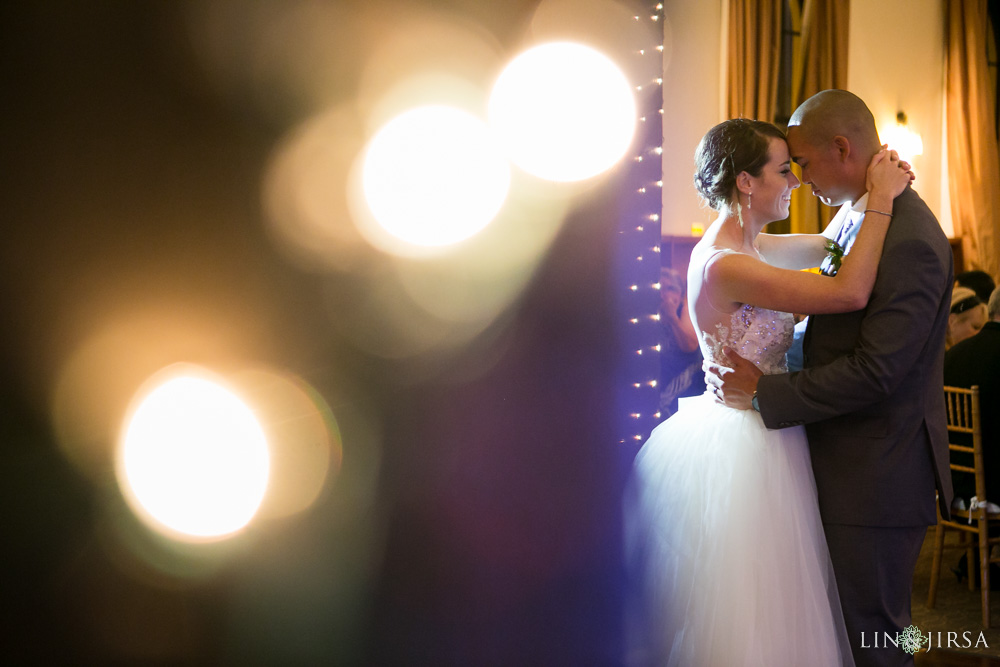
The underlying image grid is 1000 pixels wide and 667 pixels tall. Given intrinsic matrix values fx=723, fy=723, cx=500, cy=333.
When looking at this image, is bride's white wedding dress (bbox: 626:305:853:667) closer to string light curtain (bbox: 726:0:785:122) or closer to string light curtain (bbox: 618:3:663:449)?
string light curtain (bbox: 618:3:663:449)

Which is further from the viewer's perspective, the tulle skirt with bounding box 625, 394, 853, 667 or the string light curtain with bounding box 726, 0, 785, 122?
the string light curtain with bounding box 726, 0, 785, 122

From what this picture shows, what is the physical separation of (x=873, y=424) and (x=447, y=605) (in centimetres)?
123

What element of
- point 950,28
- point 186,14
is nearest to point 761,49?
point 950,28

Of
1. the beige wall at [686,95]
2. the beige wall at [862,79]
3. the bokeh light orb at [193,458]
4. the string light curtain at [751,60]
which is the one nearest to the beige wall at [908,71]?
the beige wall at [862,79]

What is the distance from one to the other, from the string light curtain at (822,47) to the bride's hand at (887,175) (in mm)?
4442

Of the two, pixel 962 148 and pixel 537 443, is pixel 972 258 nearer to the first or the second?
pixel 962 148

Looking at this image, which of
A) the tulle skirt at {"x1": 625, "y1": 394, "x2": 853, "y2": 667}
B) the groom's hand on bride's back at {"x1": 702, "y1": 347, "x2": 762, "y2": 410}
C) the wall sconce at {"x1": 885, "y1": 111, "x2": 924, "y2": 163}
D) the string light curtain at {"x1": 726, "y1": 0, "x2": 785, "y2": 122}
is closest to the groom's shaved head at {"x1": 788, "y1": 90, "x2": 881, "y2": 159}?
the groom's hand on bride's back at {"x1": 702, "y1": 347, "x2": 762, "y2": 410}

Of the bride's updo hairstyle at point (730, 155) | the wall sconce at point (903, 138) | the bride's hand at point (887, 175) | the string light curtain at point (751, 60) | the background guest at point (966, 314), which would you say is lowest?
the background guest at point (966, 314)

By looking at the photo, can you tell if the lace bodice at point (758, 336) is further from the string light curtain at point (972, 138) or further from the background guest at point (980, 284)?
the string light curtain at point (972, 138)

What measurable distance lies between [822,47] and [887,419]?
17.7 feet

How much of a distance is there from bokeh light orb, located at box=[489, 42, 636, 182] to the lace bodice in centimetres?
60

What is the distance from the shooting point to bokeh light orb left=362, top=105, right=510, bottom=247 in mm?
1941

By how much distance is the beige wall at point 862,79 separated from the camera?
581 cm

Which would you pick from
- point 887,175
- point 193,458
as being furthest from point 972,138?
point 193,458
